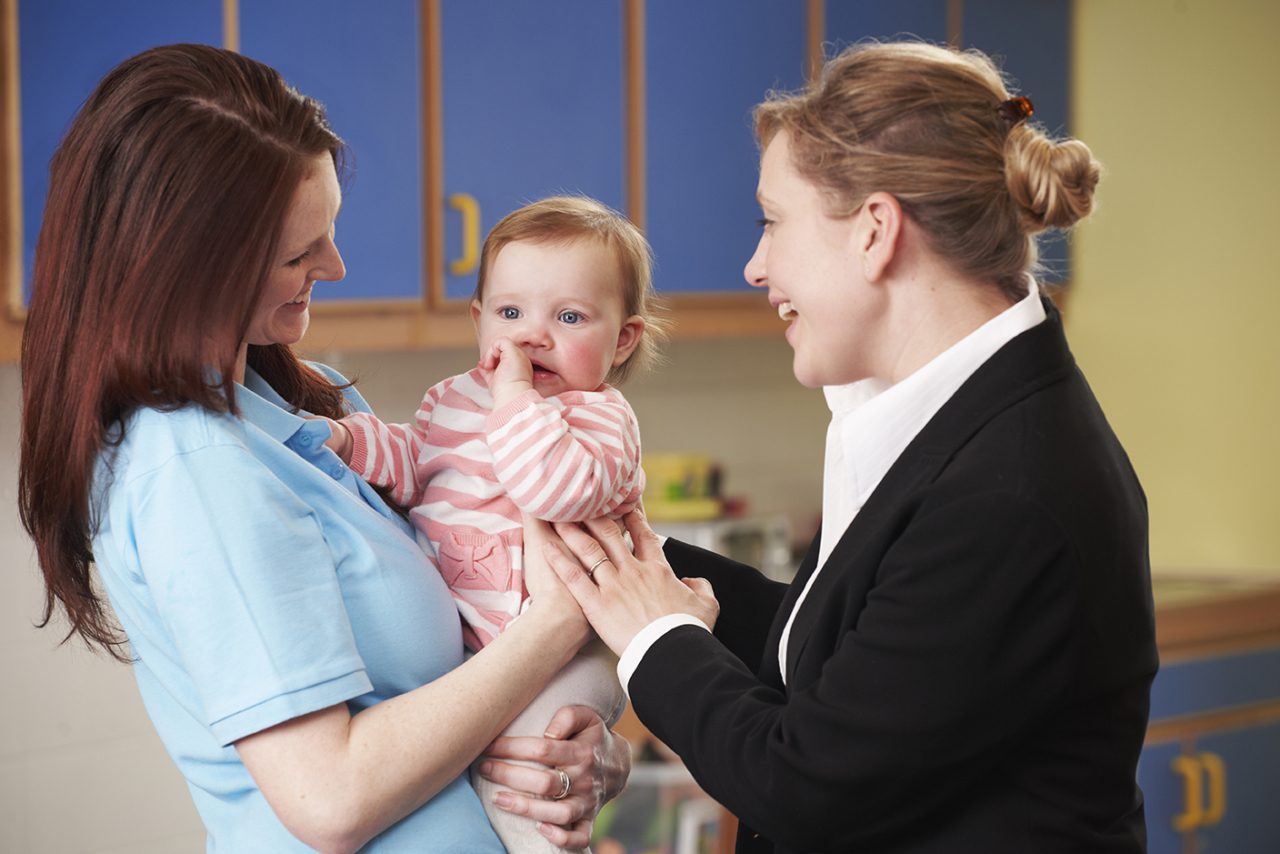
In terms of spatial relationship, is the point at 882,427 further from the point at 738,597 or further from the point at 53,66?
the point at 53,66

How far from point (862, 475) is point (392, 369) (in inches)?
70.2

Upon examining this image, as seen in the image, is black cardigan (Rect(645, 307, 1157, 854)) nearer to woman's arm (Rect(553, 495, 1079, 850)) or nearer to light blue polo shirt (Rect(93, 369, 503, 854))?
woman's arm (Rect(553, 495, 1079, 850))

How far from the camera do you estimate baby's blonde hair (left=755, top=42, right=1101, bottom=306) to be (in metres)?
1.21

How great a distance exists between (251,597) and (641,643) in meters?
0.38

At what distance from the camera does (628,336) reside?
152 centimetres

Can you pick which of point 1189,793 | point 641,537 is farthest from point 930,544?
point 1189,793

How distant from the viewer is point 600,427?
140 centimetres

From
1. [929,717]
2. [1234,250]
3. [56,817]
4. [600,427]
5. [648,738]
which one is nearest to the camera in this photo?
[929,717]

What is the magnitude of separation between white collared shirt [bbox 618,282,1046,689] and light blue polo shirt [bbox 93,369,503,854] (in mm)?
228

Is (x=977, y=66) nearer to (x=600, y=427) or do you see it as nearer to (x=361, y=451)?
(x=600, y=427)

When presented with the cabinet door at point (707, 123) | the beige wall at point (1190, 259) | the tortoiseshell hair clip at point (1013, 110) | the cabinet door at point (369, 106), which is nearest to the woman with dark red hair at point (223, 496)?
the tortoiseshell hair clip at point (1013, 110)

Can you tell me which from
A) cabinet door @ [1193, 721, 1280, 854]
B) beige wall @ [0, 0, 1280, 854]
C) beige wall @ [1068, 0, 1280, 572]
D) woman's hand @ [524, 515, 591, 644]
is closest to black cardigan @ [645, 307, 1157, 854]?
woman's hand @ [524, 515, 591, 644]

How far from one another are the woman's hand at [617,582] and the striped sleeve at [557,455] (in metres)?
0.03

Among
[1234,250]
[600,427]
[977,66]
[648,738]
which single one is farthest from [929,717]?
[1234,250]
